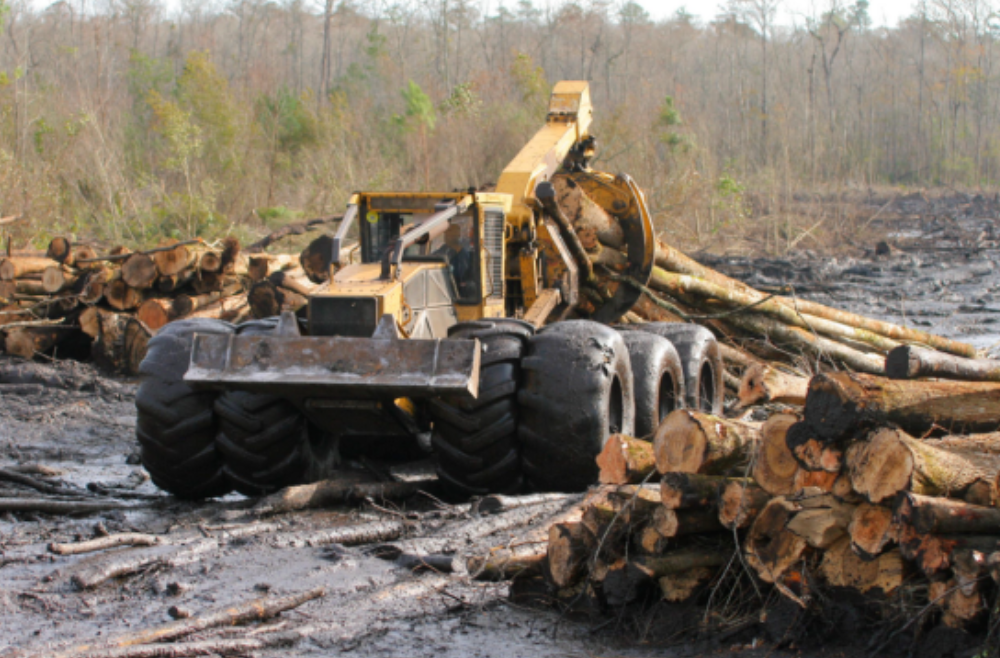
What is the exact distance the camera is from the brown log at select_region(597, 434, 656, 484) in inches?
208

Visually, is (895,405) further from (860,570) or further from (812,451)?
(860,570)

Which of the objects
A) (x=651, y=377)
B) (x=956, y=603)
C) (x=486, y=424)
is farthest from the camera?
(x=651, y=377)

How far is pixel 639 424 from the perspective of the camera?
8.26 m

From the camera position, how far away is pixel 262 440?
7.28 m

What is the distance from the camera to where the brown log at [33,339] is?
13.3m

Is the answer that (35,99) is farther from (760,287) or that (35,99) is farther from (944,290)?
(944,290)

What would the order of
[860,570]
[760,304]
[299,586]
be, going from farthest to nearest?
[760,304] < [299,586] < [860,570]

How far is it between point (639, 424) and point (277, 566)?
3437 mm

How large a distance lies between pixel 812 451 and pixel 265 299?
933 centimetres

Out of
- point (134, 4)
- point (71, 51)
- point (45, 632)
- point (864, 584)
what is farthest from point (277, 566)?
point (134, 4)

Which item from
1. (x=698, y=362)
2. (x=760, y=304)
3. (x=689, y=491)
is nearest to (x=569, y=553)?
(x=689, y=491)

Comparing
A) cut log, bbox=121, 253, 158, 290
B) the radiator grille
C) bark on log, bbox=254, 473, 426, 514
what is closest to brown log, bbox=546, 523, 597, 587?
bark on log, bbox=254, 473, 426, 514

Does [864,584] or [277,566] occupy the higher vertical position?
[864,584]

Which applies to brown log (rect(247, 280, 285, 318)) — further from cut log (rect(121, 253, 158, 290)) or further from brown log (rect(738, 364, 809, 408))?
brown log (rect(738, 364, 809, 408))
